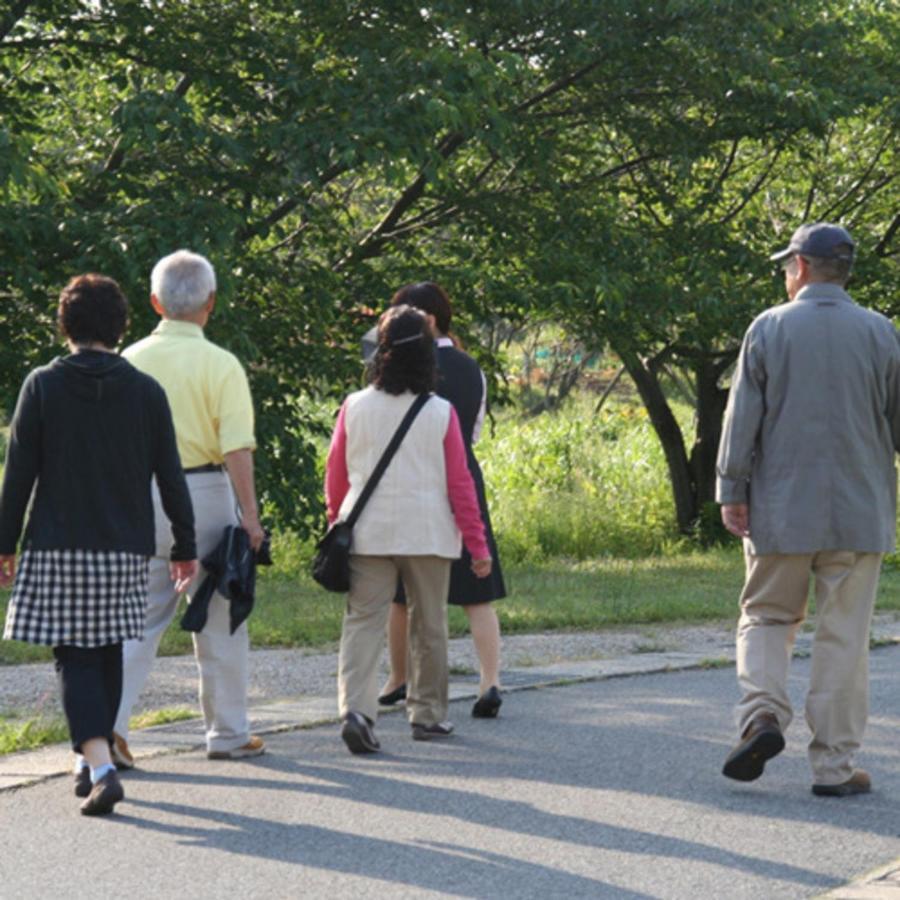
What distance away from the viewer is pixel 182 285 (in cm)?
691

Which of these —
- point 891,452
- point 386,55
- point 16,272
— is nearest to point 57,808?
point 891,452

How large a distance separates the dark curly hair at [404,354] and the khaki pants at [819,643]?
4.68ft

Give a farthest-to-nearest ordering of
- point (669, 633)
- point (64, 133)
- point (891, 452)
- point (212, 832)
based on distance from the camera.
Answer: point (64, 133) → point (669, 633) → point (891, 452) → point (212, 832)

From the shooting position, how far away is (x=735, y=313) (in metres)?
18.5

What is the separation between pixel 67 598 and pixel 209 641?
97 centimetres

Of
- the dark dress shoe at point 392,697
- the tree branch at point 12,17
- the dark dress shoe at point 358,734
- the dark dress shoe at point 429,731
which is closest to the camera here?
the dark dress shoe at point 358,734

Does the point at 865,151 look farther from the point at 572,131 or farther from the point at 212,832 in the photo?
the point at 212,832

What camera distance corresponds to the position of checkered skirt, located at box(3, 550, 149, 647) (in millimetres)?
6129

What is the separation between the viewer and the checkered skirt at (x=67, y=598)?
6.13 meters

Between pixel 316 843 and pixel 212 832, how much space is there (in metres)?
0.35

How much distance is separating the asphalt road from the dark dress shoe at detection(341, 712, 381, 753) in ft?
0.16

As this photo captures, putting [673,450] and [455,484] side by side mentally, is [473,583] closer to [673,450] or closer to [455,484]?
[455,484]

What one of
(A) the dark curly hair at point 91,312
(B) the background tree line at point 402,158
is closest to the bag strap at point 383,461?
(A) the dark curly hair at point 91,312

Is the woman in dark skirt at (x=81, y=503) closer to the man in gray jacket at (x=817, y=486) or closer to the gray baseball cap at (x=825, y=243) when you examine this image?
the man in gray jacket at (x=817, y=486)
